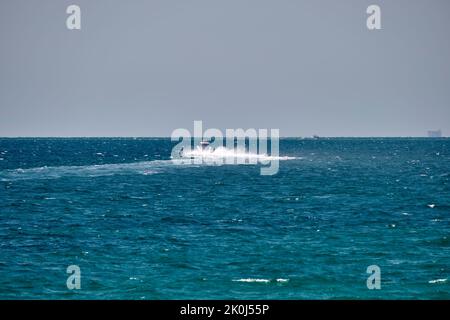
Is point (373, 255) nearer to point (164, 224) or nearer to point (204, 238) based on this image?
point (204, 238)

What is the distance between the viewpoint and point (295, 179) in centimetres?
8631

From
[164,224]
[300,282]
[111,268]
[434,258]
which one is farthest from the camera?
[164,224]

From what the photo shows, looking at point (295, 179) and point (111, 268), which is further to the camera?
point (295, 179)

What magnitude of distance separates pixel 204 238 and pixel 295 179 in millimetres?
52419

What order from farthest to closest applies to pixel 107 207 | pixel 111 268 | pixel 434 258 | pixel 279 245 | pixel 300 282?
pixel 107 207 < pixel 279 245 < pixel 434 258 < pixel 111 268 < pixel 300 282

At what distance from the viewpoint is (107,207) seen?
167ft

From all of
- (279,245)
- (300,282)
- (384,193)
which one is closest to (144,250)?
(279,245)
